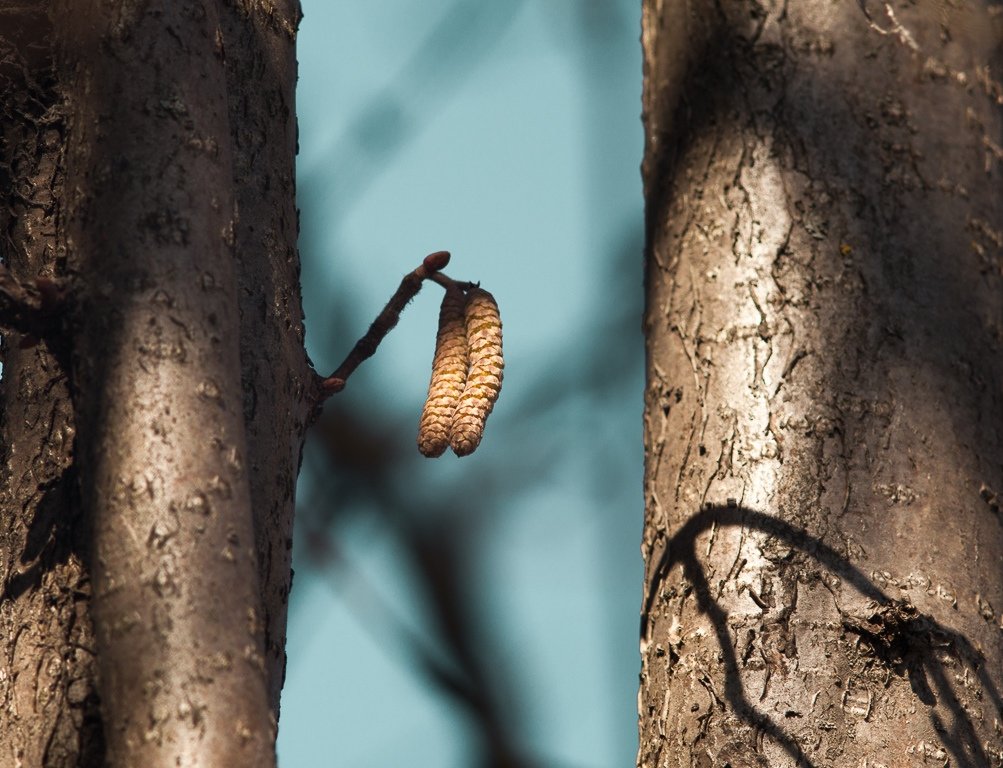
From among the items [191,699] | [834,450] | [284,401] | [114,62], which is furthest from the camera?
[834,450]

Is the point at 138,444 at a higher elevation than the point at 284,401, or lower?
lower

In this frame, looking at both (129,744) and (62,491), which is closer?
(129,744)

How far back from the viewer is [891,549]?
1.62m

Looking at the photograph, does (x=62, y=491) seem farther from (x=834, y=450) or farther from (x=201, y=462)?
(x=834, y=450)

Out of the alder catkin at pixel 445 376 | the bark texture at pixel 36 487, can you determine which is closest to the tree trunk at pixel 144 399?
the bark texture at pixel 36 487

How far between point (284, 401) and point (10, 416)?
0.82 ft

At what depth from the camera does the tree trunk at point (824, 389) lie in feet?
5.12

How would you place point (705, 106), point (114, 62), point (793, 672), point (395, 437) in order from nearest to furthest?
point (114, 62), point (793, 672), point (705, 106), point (395, 437)

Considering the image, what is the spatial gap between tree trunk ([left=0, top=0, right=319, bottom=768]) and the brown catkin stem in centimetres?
16

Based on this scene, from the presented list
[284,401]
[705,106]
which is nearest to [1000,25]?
[705,106]

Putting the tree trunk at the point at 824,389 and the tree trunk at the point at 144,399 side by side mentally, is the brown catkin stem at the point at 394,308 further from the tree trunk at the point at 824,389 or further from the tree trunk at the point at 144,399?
the tree trunk at the point at 824,389

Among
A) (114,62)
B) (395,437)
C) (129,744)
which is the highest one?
(395,437)

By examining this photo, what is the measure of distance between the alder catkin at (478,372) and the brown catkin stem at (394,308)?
6 centimetres

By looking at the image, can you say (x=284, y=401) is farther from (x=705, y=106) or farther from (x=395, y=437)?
(x=395, y=437)
